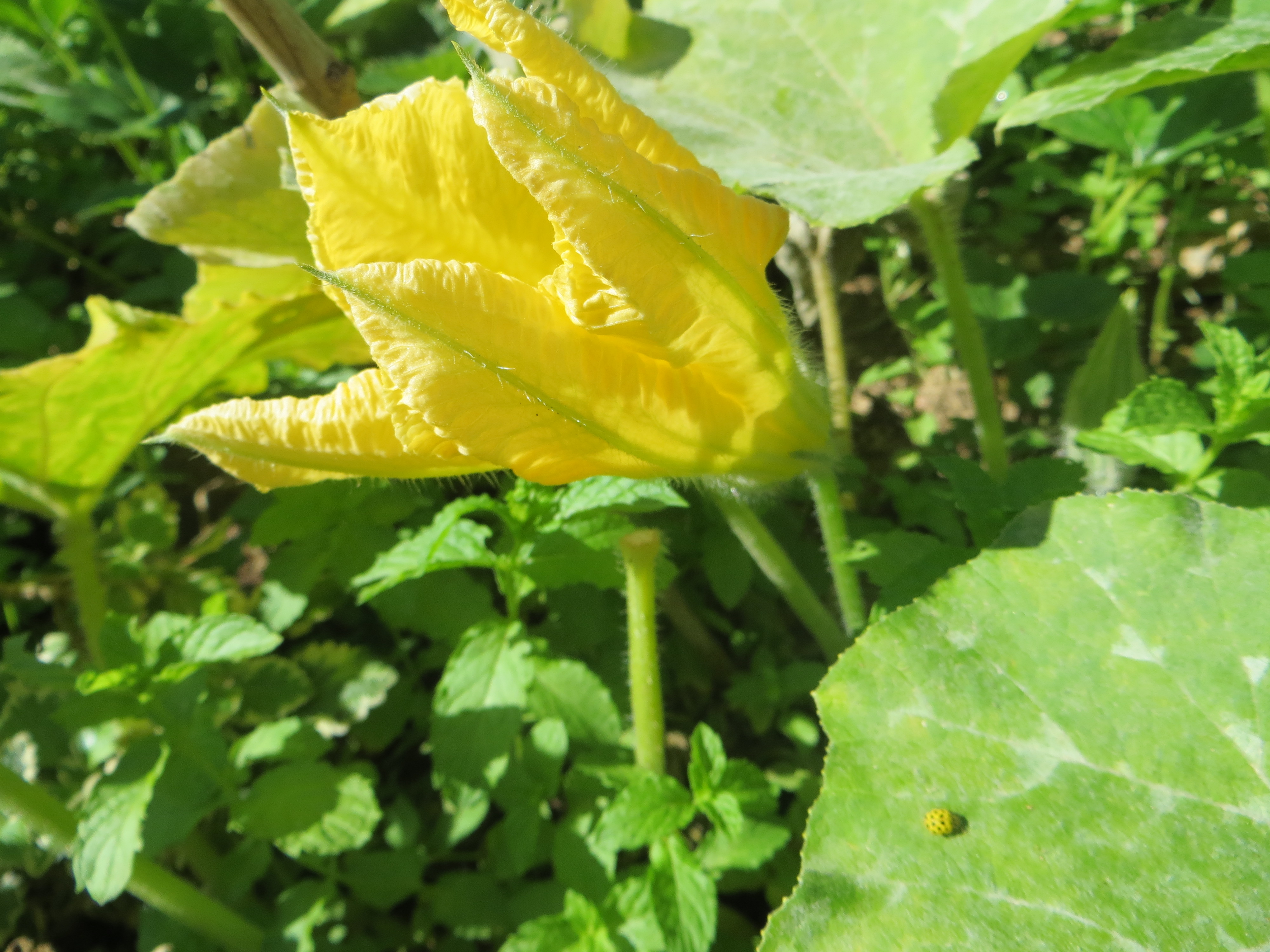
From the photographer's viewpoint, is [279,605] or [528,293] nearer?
[528,293]

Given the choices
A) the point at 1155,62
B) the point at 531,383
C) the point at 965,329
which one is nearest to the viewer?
the point at 531,383

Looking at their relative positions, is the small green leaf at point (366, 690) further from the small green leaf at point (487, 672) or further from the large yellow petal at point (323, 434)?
the large yellow petal at point (323, 434)

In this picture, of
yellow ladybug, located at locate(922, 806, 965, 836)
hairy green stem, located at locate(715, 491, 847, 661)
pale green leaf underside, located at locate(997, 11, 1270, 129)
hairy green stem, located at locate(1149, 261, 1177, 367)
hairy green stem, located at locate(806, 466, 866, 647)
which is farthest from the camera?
hairy green stem, located at locate(1149, 261, 1177, 367)

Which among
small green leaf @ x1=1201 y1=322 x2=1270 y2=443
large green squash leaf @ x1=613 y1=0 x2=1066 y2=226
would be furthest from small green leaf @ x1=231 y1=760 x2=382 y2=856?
small green leaf @ x1=1201 y1=322 x2=1270 y2=443

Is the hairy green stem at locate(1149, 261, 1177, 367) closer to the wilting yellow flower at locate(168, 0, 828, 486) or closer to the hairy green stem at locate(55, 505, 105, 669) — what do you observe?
the wilting yellow flower at locate(168, 0, 828, 486)

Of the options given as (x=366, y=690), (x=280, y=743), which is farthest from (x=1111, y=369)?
(x=280, y=743)

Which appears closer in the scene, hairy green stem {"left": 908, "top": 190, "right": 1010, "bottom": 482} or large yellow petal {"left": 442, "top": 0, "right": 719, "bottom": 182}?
large yellow petal {"left": 442, "top": 0, "right": 719, "bottom": 182}

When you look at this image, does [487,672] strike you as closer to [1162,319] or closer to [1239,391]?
Result: [1239,391]
